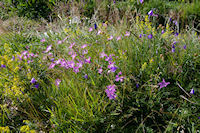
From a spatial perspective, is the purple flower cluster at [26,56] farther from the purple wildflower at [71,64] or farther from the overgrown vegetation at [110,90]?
the purple wildflower at [71,64]

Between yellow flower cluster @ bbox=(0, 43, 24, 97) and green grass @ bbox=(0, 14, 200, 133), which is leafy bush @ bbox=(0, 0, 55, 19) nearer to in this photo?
green grass @ bbox=(0, 14, 200, 133)

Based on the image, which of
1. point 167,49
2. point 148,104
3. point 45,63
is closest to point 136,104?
point 148,104

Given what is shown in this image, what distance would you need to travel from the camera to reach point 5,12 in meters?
6.23

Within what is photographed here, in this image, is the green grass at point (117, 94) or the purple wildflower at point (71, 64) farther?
the purple wildflower at point (71, 64)

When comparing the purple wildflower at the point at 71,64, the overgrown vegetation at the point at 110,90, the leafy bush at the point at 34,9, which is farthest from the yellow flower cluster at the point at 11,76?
the leafy bush at the point at 34,9

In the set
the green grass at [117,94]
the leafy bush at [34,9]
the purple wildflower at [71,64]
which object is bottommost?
the green grass at [117,94]

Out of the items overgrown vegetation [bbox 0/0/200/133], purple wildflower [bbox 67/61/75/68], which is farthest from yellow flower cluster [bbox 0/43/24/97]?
purple wildflower [bbox 67/61/75/68]

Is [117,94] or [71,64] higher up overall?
[71,64]

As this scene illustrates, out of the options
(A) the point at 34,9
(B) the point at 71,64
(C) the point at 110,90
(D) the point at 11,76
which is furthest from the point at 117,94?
(A) the point at 34,9

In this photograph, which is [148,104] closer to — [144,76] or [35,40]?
[144,76]

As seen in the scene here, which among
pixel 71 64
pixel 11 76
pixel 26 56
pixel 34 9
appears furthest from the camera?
pixel 34 9

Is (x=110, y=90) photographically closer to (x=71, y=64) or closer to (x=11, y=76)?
(x=71, y=64)

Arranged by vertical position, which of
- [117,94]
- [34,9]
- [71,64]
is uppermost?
[34,9]

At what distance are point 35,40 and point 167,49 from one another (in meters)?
2.31
